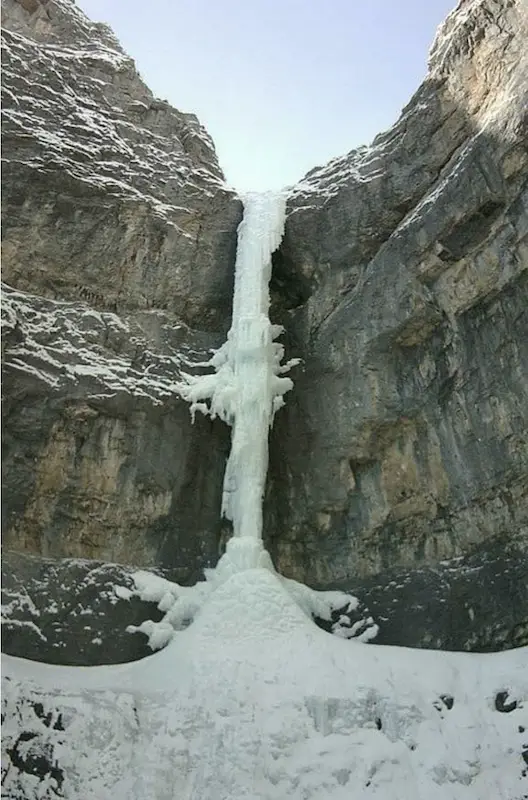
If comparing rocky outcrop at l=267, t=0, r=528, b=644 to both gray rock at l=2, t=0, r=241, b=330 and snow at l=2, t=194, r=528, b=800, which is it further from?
gray rock at l=2, t=0, r=241, b=330

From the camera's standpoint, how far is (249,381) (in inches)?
618

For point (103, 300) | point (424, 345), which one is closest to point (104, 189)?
point (103, 300)

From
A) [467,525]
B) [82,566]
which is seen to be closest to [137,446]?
[82,566]

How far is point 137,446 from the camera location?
14.4 m

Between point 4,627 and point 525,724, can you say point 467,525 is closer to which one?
point 525,724

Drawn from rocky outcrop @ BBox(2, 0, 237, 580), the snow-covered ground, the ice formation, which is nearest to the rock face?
rocky outcrop @ BBox(2, 0, 237, 580)

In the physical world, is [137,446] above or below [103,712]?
above

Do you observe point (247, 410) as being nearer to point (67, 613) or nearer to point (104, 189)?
point (67, 613)

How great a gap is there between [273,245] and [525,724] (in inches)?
456

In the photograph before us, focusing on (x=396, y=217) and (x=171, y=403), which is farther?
(x=396, y=217)

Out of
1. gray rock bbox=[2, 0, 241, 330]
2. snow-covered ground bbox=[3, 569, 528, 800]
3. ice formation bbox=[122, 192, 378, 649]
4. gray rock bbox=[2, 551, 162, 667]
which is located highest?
gray rock bbox=[2, 0, 241, 330]

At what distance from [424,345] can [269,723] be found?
766cm

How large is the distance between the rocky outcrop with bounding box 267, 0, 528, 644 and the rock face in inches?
1.8

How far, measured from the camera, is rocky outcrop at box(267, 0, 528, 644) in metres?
12.8
